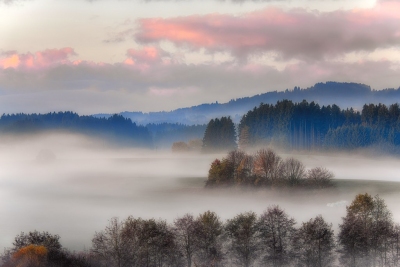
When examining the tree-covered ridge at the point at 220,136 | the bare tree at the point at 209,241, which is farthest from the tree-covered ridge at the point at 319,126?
the bare tree at the point at 209,241

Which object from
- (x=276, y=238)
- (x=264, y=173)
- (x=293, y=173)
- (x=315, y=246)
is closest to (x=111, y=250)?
(x=276, y=238)

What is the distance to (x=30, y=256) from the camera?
52.0m

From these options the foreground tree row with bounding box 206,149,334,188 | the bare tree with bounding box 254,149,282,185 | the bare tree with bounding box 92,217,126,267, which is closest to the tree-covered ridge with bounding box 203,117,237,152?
the foreground tree row with bounding box 206,149,334,188

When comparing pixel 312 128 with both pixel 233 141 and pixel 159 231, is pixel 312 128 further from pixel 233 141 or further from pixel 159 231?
pixel 159 231

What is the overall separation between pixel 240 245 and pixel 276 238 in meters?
4.06

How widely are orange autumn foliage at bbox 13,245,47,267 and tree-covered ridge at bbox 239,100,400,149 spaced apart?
295 ft

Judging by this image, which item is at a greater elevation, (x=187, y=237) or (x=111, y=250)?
(x=187, y=237)

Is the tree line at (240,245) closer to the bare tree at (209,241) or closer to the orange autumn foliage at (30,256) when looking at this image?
the bare tree at (209,241)

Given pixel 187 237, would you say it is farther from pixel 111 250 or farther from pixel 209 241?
pixel 111 250

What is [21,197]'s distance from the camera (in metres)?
117

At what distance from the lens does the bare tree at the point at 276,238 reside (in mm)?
57656

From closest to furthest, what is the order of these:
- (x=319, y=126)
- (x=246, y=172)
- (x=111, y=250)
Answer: (x=111, y=250), (x=246, y=172), (x=319, y=126)

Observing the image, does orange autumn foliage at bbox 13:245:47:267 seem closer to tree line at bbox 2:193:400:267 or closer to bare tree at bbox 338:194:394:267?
tree line at bbox 2:193:400:267

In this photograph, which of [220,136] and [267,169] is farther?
[220,136]
